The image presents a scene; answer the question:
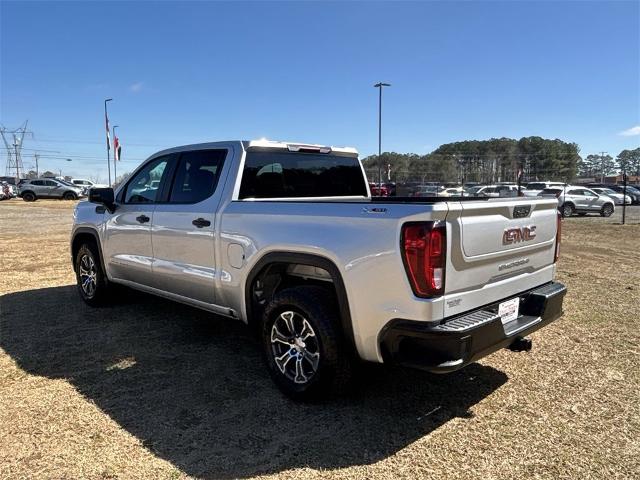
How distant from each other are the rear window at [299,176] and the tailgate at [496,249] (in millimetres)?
1956

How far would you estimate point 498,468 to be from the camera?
2.80m

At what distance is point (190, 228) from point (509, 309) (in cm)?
266

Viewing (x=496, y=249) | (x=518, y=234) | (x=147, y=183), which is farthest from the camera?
(x=147, y=183)

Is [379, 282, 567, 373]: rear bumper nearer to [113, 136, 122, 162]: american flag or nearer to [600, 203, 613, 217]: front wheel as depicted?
[600, 203, 613, 217]: front wheel

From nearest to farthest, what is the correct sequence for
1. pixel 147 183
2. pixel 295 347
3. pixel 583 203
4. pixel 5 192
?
pixel 295 347 < pixel 147 183 < pixel 583 203 < pixel 5 192

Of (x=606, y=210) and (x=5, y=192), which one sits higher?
(x=5, y=192)

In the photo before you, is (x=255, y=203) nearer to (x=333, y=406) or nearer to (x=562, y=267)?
(x=333, y=406)

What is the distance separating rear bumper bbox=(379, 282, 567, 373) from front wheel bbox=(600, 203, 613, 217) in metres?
24.5

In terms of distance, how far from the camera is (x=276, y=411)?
348cm

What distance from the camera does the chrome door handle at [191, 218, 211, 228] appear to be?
4.21 m

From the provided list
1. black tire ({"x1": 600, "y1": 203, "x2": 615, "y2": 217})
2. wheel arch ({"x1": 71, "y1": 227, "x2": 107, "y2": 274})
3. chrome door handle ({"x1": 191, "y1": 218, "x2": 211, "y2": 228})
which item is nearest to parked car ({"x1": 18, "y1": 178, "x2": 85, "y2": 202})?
black tire ({"x1": 600, "y1": 203, "x2": 615, "y2": 217})

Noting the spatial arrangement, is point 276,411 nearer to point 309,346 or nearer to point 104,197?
point 309,346

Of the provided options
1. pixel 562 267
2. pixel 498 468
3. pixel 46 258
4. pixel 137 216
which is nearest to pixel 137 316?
pixel 137 216

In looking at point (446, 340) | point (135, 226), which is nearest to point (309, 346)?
point (446, 340)
